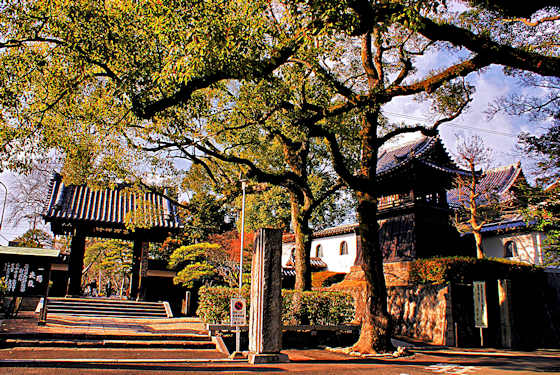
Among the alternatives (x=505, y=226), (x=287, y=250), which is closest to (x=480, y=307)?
(x=505, y=226)

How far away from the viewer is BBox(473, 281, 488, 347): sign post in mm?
15320

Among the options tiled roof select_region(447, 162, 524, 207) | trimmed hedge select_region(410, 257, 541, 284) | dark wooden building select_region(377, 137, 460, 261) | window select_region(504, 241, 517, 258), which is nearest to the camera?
trimmed hedge select_region(410, 257, 541, 284)

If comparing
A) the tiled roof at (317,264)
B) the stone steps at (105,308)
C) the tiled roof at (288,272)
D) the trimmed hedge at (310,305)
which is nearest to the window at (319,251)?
the tiled roof at (317,264)

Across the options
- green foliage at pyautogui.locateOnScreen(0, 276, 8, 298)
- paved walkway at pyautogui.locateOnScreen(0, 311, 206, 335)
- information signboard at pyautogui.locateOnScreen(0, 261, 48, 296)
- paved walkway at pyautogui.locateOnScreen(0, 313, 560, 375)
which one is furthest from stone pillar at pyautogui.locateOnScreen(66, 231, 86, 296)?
information signboard at pyautogui.locateOnScreen(0, 261, 48, 296)

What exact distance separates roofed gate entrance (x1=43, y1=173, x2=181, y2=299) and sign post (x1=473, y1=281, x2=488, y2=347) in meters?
12.9

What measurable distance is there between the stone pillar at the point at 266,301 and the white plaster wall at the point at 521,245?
19.9 meters

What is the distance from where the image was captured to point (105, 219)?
18375 mm

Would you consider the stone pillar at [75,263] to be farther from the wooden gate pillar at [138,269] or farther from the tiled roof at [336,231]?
the tiled roof at [336,231]

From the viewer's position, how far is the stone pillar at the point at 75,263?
18016mm

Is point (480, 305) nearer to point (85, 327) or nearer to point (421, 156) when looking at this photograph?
point (421, 156)

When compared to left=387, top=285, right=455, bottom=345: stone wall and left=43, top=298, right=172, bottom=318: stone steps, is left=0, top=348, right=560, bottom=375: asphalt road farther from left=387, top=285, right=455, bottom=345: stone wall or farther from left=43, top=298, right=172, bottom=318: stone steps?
left=43, top=298, right=172, bottom=318: stone steps

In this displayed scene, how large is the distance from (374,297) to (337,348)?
78.5 inches

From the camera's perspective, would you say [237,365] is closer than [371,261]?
Yes

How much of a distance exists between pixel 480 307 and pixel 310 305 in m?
7.00
